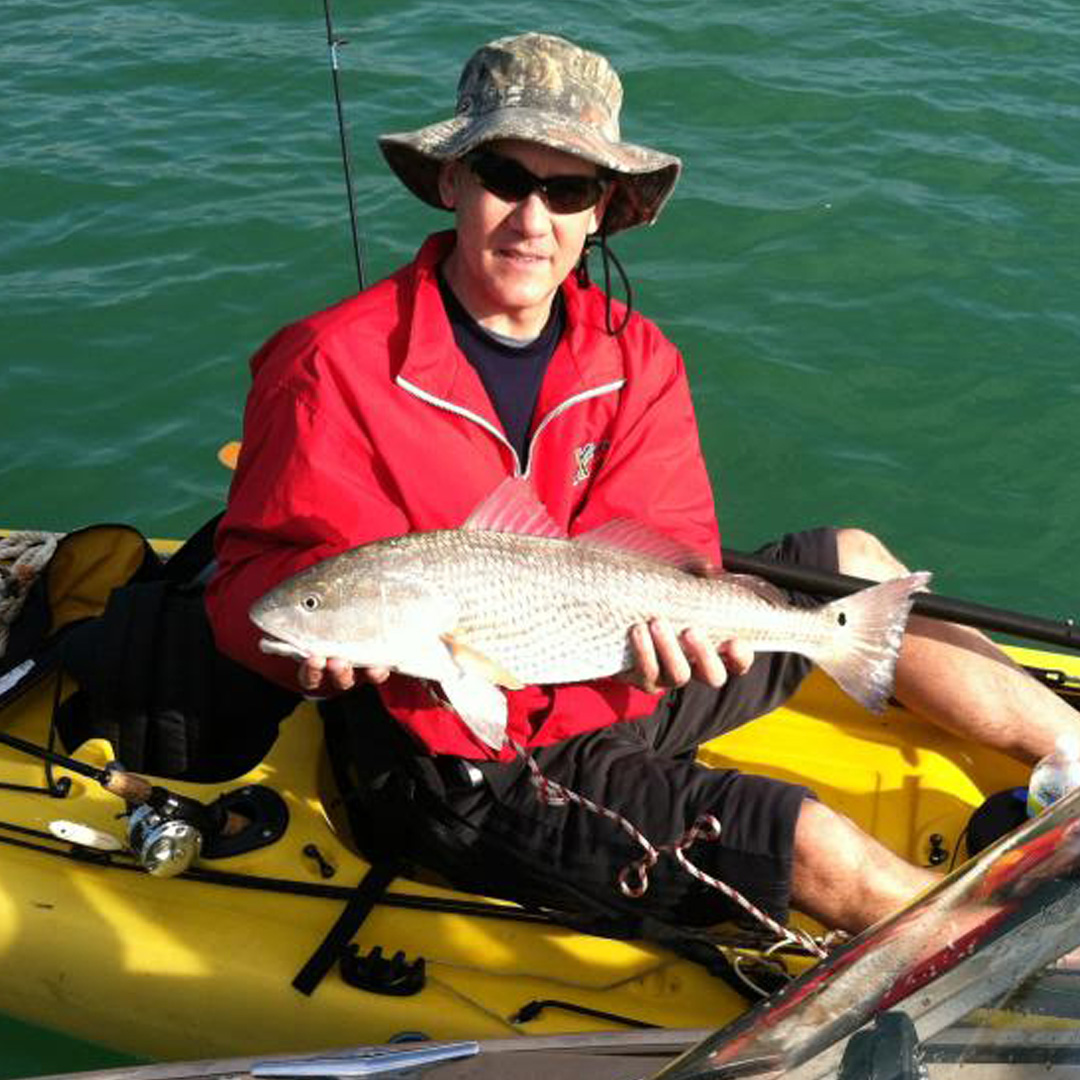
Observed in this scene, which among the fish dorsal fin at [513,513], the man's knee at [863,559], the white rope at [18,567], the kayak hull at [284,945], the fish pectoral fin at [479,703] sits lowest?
the kayak hull at [284,945]

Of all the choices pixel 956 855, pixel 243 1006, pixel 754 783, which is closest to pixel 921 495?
pixel 956 855

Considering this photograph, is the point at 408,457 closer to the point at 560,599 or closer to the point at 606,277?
the point at 560,599

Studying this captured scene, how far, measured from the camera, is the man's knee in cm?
476

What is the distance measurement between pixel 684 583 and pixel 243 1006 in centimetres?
165

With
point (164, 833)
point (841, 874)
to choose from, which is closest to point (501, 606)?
point (841, 874)

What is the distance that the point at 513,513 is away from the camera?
3.55 m

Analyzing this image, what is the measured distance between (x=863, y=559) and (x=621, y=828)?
1.36 meters

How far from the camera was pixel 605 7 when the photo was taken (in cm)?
1170

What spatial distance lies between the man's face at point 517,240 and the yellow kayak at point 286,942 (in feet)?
4.79

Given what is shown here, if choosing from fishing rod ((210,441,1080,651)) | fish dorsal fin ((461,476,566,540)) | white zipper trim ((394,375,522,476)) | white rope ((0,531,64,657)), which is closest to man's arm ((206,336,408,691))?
white zipper trim ((394,375,522,476))

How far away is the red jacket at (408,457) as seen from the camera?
3795mm

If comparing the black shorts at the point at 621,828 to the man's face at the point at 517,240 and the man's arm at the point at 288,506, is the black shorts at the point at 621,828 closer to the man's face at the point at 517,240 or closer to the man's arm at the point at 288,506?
the man's arm at the point at 288,506

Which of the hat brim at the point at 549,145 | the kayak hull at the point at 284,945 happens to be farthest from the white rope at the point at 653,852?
the hat brim at the point at 549,145

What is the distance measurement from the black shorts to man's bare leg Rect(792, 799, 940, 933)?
0.04 metres
